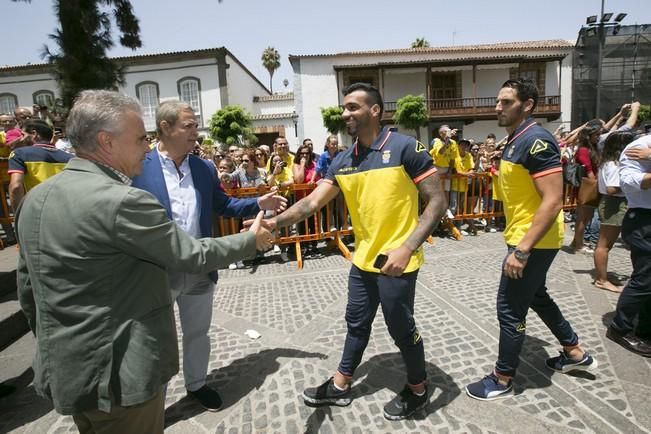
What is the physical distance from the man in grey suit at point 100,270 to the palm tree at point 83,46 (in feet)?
51.1

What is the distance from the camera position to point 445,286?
5.21 meters

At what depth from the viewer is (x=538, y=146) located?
2473 mm

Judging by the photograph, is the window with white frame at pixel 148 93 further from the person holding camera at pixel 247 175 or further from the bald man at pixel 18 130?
the person holding camera at pixel 247 175

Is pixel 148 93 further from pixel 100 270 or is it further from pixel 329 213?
pixel 100 270

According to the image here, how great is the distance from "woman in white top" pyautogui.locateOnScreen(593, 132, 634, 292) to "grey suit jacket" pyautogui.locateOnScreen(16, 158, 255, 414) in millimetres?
4927

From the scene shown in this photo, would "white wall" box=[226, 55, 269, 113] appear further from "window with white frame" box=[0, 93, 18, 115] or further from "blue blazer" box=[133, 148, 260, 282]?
"blue blazer" box=[133, 148, 260, 282]

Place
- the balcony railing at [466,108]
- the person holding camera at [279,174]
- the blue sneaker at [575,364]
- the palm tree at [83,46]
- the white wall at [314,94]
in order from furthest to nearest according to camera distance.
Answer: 1. the white wall at [314,94]
2. the balcony railing at [466,108]
3. the palm tree at [83,46]
4. the person holding camera at [279,174]
5. the blue sneaker at [575,364]

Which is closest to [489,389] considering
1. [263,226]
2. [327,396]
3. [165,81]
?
[327,396]

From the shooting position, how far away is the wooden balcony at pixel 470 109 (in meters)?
27.9

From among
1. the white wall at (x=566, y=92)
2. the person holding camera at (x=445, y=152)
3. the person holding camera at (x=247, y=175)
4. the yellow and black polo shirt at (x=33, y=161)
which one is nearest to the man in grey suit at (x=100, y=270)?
the yellow and black polo shirt at (x=33, y=161)

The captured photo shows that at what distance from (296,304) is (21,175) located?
4.00 metres

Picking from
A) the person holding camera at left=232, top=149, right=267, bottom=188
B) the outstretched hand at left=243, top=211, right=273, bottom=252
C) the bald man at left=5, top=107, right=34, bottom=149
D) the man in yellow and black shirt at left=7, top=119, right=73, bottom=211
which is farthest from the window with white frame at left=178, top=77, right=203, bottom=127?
the outstretched hand at left=243, top=211, right=273, bottom=252

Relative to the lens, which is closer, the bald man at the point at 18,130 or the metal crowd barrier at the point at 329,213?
the bald man at the point at 18,130

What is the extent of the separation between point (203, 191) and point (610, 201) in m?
4.81
